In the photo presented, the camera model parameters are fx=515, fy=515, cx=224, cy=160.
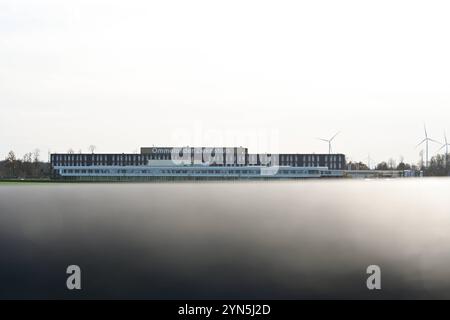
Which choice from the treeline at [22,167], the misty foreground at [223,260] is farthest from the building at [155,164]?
the misty foreground at [223,260]

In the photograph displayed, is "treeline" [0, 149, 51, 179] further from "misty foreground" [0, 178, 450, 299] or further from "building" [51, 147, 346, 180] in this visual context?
"misty foreground" [0, 178, 450, 299]

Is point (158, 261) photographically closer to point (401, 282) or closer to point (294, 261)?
point (294, 261)

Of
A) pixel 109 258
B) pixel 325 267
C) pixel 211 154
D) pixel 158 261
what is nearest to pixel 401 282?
pixel 325 267

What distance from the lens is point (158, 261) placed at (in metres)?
31.6

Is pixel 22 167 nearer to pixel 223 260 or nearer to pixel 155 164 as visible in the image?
pixel 155 164

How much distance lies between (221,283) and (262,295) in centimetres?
253

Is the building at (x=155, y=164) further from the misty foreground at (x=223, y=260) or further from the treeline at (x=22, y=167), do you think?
the misty foreground at (x=223, y=260)

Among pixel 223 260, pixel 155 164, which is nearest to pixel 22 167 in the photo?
pixel 155 164

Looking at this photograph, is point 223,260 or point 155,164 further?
point 155,164

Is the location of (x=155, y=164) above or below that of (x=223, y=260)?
above
